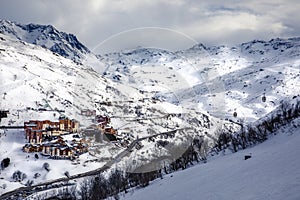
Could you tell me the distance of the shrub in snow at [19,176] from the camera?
70688mm

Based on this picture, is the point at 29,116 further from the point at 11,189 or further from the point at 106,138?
the point at 11,189

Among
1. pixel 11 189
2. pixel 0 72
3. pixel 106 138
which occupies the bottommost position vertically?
pixel 11 189

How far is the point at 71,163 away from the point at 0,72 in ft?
365

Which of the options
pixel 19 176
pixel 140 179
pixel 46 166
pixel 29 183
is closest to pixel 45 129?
pixel 46 166

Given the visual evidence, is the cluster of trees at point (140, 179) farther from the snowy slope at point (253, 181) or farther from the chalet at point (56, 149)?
the chalet at point (56, 149)

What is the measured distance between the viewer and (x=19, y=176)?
7144cm

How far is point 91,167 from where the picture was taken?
263 feet

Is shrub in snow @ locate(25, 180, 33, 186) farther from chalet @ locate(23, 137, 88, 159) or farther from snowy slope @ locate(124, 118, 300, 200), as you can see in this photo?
snowy slope @ locate(124, 118, 300, 200)

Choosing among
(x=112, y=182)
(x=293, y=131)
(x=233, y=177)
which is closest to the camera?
(x=233, y=177)

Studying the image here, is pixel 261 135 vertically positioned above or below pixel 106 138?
below

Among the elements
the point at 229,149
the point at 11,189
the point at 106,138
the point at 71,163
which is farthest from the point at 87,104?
the point at 229,149

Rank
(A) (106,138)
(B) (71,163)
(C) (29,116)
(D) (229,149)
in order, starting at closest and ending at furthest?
1. (D) (229,149)
2. (B) (71,163)
3. (A) (106,138)
4. (C) (29,116)

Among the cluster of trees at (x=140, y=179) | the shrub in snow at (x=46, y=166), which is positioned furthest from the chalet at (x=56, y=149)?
the cluster of trees at (x=140, y=179)

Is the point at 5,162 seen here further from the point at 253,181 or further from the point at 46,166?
the point at 253,181
